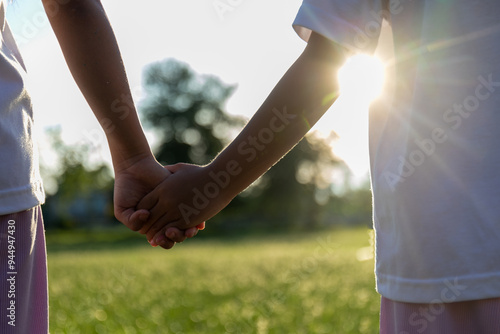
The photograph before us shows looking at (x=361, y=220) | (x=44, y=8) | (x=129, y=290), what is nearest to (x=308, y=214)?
(x=361, y=220)

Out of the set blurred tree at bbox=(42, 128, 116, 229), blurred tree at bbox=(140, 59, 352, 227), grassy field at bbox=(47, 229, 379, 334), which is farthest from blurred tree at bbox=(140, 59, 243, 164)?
grassy field at bbox=(47, 229, 379, 334)

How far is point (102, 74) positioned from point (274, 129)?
833 millimetres

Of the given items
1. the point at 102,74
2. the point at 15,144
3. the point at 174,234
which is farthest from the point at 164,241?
the point at 15,144

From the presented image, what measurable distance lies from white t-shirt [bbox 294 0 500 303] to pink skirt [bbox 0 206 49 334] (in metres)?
1.07

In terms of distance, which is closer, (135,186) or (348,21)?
(348,21)

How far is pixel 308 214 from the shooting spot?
5597 cm

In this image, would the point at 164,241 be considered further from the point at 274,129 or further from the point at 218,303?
the point at 218,303

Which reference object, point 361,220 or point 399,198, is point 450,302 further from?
point 361,220

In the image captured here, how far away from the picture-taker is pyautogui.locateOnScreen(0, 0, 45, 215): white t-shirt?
162 cm

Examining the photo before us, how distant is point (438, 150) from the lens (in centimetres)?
158

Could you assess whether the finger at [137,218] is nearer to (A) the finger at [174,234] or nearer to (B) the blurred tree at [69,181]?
(A) the finger at [174,234]

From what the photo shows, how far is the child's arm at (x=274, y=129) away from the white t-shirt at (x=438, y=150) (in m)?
0.19

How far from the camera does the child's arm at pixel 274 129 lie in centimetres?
189

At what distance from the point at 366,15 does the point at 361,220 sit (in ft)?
198
